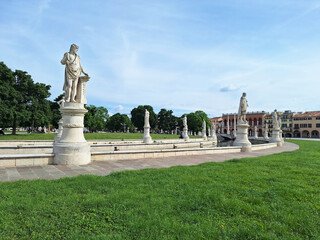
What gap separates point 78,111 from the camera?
785cm

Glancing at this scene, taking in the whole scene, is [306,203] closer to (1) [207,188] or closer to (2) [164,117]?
(1) [207,188]

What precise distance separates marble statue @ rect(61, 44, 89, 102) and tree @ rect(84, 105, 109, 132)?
189 ft

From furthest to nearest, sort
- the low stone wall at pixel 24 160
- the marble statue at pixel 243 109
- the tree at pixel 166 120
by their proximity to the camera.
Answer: the tree at pixel 166 120
the marble statue at pixel 243 109
the low stone wall at pixel 24 160

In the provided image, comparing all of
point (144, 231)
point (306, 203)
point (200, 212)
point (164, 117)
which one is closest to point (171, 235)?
point (144, 231)

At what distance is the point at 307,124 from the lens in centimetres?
8238

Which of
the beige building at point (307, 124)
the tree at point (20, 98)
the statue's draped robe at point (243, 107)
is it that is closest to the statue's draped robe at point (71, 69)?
the statue's draped robe at point (243, 107)

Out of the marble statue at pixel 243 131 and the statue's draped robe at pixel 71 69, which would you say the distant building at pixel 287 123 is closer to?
the marble statue at pixel 243 131

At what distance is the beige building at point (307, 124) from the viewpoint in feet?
261

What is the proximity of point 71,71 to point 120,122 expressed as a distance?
77856 millimetres

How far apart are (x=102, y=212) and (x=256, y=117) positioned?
10885cm

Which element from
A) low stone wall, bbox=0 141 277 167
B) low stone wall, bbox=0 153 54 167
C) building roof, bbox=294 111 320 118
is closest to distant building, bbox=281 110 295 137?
building roof, bbox=294 111 320 118

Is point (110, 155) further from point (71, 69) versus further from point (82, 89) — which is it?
point (71, 69)

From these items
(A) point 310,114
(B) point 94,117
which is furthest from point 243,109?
(A) point 310,114

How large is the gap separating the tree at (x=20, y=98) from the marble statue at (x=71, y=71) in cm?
2302
